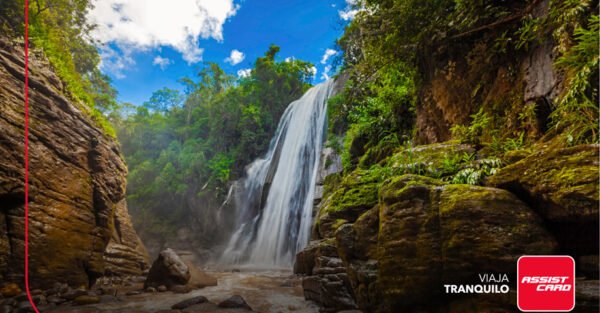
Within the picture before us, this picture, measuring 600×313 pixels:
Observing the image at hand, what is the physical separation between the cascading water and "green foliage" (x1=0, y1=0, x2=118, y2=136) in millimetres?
8780

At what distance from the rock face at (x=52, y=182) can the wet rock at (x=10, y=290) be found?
0.15 metres

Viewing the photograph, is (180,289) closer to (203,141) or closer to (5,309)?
(5,309)

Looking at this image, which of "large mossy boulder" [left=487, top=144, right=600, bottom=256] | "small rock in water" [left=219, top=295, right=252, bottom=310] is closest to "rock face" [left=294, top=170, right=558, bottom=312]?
"large mossy boulder" [left=487, top=144, right=600, bottom=256]

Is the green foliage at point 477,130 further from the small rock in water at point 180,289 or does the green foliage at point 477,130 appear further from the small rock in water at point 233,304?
the small rock in water at point 180,289

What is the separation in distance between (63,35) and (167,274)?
1243 cm

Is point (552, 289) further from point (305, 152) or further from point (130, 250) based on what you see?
point (305, 152)

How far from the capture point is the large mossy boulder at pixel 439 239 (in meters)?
2.33

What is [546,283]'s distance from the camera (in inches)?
81.7

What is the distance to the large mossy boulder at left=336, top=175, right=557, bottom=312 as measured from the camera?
2.33 meters

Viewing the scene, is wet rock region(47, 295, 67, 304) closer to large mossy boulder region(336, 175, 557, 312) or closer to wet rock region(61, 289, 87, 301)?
wet rock region(61, 289, 87, 301)

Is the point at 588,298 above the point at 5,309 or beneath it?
above

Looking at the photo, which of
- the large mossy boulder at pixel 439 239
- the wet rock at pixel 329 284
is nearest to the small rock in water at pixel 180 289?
the wet rock at pixel 329 284

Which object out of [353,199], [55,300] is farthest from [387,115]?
[55,300]

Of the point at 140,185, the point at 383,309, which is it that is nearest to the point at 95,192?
the point at 383,309
